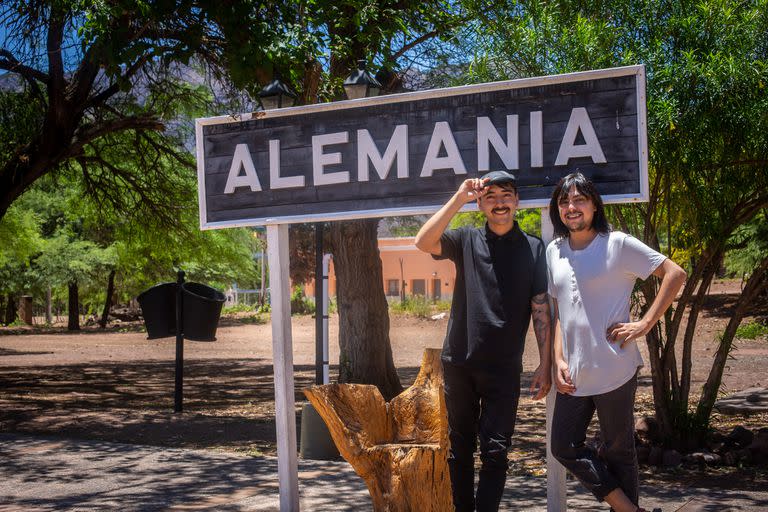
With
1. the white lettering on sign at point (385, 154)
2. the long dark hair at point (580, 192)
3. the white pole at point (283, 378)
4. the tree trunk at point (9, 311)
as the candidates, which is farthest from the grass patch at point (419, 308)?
the long dark hair at point (580, 192)

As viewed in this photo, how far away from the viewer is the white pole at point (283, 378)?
5.03 meters

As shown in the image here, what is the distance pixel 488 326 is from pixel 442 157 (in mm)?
1105

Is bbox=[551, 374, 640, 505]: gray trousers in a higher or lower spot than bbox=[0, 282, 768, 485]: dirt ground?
higher

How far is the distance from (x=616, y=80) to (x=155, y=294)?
7.67 m

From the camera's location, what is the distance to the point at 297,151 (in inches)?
198

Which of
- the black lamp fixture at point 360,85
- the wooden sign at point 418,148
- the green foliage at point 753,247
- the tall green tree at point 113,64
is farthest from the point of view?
the green foliage at point 753,247

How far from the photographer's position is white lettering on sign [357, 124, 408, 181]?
15.5 feet

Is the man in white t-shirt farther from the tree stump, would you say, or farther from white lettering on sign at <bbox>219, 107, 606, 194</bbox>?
the tree stump

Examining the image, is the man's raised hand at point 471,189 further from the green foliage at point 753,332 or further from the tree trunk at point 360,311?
the green foliage at point 753,332

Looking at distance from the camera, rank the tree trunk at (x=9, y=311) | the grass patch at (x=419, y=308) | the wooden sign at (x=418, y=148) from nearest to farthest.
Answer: the wooden sign at (x=418, y=148) → the grass patch at (x=419, y=308) → the tree trunk at (x=9, y=311)

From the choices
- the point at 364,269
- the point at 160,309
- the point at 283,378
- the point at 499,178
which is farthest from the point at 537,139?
the point at 160,309

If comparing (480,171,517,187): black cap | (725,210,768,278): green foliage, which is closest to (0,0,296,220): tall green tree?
(480,171,517,187): black cap

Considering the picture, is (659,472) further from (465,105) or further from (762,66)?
(465,105)

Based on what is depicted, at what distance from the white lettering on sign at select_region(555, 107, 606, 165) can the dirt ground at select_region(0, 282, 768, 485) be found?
3.08 meters
